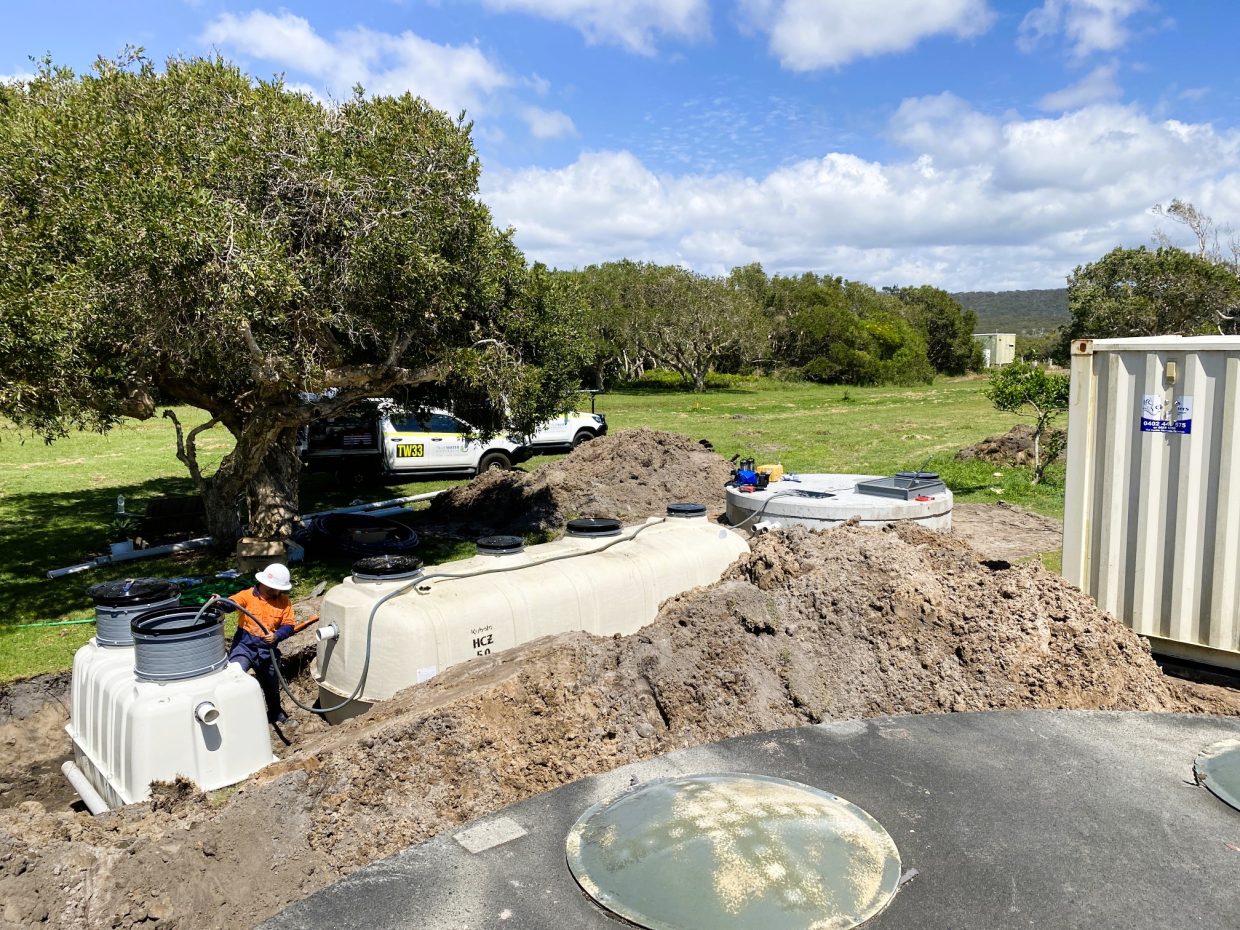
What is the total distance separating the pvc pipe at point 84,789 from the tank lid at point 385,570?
237cm

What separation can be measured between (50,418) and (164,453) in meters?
17.3

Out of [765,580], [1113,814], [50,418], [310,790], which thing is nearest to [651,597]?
[765,580]

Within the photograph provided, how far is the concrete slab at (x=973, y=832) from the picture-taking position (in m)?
3.77

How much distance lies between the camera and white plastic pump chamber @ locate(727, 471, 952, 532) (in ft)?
35.7

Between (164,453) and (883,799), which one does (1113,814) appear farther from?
(164,453)

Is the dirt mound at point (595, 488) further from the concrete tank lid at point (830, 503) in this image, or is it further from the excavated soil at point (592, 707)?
the excavated soil at point (592, 707)

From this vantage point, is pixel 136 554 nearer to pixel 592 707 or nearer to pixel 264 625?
pixel 264 625

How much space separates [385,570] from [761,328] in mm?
49681

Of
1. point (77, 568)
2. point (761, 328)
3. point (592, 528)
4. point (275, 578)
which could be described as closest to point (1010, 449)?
point (592, 528)

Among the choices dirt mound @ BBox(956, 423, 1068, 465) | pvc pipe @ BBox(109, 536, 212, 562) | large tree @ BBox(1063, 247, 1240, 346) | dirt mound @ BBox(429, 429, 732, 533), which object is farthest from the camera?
large tree @ BBox(1063, 247, 1240, 346)

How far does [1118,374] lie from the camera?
22.2 feet

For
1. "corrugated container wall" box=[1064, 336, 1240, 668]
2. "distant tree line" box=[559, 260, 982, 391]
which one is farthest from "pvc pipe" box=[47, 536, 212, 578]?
"distant tree line" box=[559, 260, 982, 391]

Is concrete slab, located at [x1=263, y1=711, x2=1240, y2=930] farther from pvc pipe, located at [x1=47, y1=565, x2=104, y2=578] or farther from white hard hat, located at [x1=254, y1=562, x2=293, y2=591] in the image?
pvc pipe, located at [x1=47, y1=565, x2=104, y2=578]

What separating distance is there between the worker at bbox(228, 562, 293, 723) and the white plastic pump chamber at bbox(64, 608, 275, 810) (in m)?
Answer: 0.87
